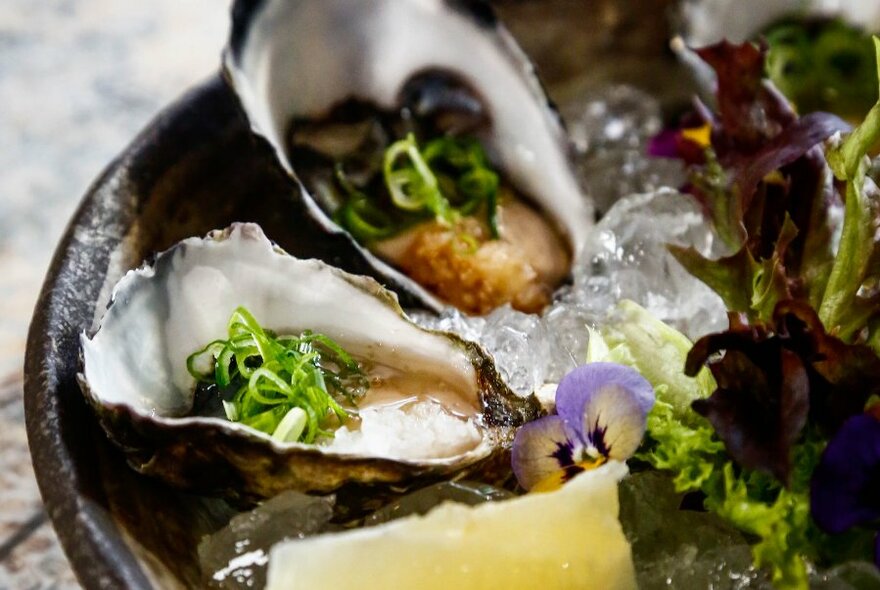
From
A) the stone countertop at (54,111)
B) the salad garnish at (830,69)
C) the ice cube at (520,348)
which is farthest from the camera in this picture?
the salad garnish at (830,69)

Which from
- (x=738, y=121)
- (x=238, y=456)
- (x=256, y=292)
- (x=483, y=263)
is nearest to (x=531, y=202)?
(x=483, y=263)

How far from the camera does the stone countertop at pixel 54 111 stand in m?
1.20

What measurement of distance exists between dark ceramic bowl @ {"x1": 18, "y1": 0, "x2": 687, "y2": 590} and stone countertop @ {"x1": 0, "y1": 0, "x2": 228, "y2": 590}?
0.42m

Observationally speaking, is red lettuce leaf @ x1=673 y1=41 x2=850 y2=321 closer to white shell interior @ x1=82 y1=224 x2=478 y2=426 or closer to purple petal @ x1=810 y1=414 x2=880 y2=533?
purple petal @ x1=810 y1=414 x2=880 y2=533

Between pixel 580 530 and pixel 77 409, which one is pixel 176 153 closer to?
pixel 77 409

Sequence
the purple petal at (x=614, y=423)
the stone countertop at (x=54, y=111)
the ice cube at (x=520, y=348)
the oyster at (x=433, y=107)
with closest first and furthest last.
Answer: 1. the purple petal at (x=614, y=423)
2. the ice cube at (x=520, y=348)
3. the oyster at (x=433, y=107)
4. the stone countertop at (x=54, y=111)

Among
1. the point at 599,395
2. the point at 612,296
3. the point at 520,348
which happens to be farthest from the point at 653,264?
the point at 599,395

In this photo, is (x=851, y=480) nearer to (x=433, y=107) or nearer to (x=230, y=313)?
(x=230, y=313)

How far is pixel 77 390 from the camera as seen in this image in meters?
0.73

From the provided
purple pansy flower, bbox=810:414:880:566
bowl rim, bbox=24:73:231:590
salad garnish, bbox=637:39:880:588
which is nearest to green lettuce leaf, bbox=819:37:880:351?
salad garnish, bbox=637:39:880:588

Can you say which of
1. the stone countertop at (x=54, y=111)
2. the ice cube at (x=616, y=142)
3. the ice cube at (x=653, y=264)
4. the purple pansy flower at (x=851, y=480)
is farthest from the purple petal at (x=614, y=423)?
the stone countertop at (x=54, y=111)

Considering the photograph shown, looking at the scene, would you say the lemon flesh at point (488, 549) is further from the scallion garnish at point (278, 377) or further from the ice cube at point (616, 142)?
the ice cube at point (616, 142)

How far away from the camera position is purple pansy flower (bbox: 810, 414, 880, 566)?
621 millimetres

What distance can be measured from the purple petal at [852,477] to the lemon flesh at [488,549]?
0.14m
